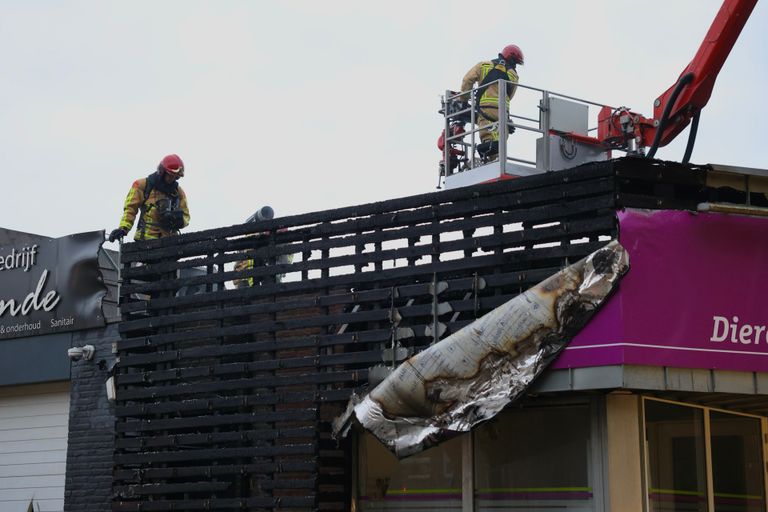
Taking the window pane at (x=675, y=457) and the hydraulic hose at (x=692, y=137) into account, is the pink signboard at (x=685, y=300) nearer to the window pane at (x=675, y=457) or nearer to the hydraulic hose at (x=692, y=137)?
the window pane at (x=675, y=457)

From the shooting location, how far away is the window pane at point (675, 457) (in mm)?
11328

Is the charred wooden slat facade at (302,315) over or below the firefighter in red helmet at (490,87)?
below

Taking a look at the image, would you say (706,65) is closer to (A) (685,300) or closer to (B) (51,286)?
(A) (685,300)

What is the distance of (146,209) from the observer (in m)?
16.5

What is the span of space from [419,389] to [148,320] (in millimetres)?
4393

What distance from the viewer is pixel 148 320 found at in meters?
14.7

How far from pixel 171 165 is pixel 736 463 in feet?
27.4

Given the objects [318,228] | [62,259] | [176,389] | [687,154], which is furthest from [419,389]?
[62,259]

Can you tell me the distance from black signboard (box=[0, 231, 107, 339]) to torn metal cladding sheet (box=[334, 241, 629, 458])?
21.4 feet

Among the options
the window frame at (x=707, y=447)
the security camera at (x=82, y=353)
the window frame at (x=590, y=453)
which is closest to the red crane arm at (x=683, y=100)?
the window frame at (x=707, y=447)

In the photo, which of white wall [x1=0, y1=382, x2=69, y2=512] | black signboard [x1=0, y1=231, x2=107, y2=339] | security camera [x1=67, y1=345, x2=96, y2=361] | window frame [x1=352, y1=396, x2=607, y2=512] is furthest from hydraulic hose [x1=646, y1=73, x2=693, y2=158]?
white wall [x1=0, y1=382, x2=69, y2=512]

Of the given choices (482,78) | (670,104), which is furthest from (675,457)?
(482,78)

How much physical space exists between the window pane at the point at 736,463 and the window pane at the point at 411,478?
2556 mm

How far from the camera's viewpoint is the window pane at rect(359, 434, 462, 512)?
1220 cm
